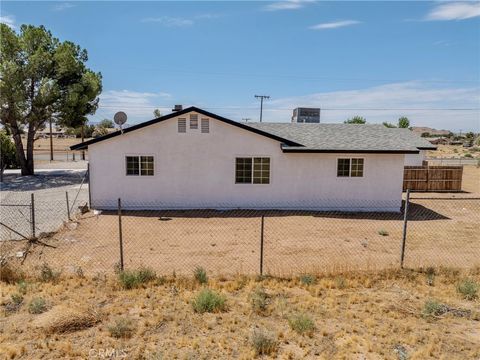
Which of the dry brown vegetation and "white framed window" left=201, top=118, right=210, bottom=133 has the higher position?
"white framed window" left=201, top=118, right=210, bottom=133

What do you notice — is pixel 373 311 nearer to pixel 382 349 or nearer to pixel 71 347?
pixel 382 349

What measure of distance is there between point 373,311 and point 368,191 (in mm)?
11326

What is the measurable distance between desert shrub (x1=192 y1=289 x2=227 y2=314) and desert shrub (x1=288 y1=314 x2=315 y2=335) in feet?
4.46

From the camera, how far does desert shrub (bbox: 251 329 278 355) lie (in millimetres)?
5570

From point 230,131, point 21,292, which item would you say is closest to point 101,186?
point 230,131

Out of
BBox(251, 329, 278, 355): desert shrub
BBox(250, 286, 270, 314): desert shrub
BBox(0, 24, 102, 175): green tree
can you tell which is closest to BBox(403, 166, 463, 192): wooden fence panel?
BBox(250, 286, 270, 314): desert shrub

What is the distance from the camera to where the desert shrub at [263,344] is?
5.57 meters

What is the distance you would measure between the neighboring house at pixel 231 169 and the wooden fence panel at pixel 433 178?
23.2ft

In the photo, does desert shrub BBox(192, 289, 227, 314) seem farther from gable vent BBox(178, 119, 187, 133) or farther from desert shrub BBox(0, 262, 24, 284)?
gable vent BBox(178, 119, 187, 133)

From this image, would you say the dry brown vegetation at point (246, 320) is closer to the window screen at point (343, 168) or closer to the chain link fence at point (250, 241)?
the chain link fence at point (250, 241)

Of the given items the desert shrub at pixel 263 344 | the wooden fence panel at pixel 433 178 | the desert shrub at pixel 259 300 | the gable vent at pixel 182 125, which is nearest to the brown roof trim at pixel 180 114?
the gable vent at pixel 182 125

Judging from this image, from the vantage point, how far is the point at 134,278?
812cm

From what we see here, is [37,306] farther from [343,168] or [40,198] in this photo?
[40,198]

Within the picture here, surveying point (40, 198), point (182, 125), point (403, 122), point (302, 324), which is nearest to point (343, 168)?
point (182, 125)
